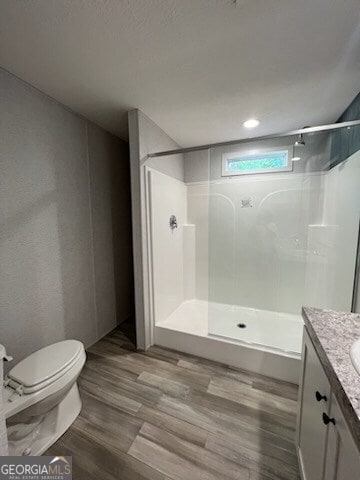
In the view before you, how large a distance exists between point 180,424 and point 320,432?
2.86ft

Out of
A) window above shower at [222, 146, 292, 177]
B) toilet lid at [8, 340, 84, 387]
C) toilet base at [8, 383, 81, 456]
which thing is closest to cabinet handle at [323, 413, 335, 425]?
toilet lid at [8, 340, 84, 387]

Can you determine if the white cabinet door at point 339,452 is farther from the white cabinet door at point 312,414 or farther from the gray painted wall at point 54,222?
the gray painted wall at point 54,222

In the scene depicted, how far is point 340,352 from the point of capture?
72 centimetres

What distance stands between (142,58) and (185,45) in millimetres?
275

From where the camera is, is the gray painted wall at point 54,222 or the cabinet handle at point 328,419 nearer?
the cabinet handle at point 328,419

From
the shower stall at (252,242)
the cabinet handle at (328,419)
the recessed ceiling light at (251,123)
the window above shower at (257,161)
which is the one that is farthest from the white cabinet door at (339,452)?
the window above shower at (257,161)

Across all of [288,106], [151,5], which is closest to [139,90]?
[151,5]

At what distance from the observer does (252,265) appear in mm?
2574

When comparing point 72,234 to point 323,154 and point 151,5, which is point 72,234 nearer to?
point 151,5

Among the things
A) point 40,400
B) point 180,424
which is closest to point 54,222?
point 40,400

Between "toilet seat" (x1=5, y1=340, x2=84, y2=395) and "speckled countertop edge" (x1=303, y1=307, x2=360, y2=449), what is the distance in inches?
53.8

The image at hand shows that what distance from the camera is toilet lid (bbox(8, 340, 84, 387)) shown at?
3.74ft

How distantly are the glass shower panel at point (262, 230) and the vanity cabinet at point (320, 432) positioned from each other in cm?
105

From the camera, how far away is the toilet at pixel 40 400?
108cm
